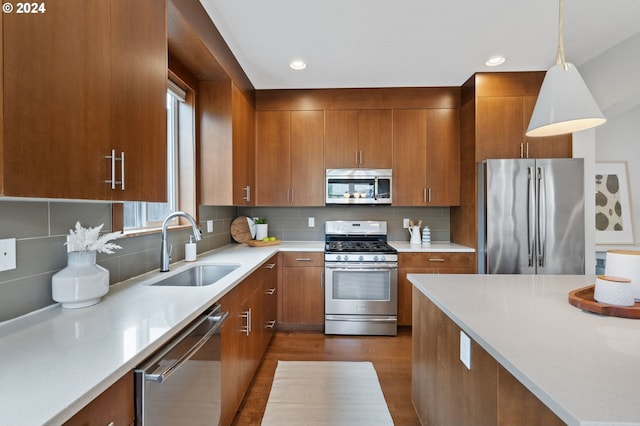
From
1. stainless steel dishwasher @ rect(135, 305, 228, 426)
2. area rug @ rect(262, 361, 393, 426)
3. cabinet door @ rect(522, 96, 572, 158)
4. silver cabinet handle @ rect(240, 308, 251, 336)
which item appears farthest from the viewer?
cabinet door @ rect(522, 96, 572, 158)

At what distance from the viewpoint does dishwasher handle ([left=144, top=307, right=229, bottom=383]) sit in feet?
3.07

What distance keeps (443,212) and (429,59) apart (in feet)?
5.83

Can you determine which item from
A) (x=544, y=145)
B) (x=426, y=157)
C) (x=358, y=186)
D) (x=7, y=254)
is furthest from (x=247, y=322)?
(x=544, y=145)

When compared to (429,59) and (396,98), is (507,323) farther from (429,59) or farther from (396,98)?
(396,98)

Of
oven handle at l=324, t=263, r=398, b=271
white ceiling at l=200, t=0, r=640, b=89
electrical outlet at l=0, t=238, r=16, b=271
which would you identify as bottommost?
oven handle at l=324, t=263, r=398, b=271

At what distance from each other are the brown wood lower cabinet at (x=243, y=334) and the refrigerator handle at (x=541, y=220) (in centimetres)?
253

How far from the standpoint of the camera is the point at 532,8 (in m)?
2.04

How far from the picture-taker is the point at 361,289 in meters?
3.12

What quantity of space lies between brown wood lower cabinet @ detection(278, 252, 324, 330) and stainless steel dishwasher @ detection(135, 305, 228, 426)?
168cm

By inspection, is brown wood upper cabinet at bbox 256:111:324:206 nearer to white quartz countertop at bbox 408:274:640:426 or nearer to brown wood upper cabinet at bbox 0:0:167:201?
brown wood upper cabinet at bbox 0:0:167:201

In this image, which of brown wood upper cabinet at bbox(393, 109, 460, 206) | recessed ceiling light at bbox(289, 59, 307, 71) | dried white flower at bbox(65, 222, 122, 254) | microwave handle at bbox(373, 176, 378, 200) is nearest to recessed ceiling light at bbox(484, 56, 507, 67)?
brown wood upper cabinet at bbox(393, 109, 460, 206)

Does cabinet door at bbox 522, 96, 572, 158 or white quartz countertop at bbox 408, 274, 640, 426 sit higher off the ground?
cabinet door at bbox 522, 96, 572, 158

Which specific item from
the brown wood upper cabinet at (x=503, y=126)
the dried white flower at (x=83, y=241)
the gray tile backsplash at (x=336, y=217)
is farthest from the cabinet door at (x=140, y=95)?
the brown wood upper cabinet at (x=503, y=126)

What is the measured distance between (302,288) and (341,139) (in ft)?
5.62
